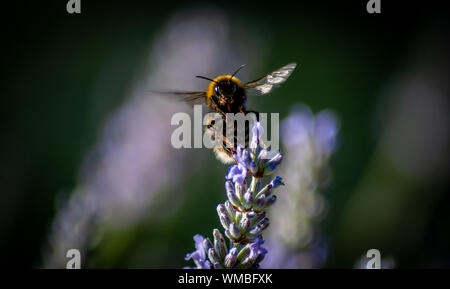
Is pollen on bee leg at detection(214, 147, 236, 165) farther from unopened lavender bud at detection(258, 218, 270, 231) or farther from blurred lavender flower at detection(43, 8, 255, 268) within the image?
blurred lavender flower at detection(43, 8, 255, 268)

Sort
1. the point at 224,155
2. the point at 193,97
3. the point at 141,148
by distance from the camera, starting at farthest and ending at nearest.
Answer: the point at 141,148
the point at 193,97
the point at 224,155

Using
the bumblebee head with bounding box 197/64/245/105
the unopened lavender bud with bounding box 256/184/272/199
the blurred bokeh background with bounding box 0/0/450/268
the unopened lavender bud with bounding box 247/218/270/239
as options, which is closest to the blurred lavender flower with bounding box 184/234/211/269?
the unopened lavender bud with bounding box 247/218/270/239

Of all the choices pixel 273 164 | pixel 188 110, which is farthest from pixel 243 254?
pixel 188 110

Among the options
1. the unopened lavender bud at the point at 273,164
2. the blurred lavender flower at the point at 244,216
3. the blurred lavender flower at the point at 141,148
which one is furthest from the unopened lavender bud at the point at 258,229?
the blurred lavender flower at the point at 141,148

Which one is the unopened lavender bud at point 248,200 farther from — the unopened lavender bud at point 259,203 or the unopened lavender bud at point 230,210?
the unopened lavender bud at point 230,210

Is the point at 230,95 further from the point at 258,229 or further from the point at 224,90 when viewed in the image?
the point at 258,229

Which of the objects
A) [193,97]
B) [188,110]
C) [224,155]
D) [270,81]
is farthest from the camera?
[188,110]

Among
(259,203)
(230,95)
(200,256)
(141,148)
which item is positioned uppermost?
(230,95)
